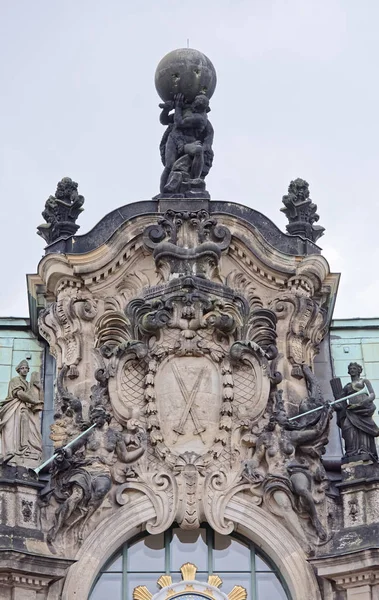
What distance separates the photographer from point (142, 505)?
27.9 m

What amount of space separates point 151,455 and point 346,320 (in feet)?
19.9

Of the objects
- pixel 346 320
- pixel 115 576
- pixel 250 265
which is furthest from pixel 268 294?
pixel 115 576

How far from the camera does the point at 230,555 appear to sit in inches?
1103

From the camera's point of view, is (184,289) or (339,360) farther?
(339,360)

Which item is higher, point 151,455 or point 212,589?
point 151,455

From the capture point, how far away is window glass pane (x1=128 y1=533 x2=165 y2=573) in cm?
2788

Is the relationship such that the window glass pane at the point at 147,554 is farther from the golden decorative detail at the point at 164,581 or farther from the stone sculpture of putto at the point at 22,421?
the stone sculpture of putto at the point at 22,421

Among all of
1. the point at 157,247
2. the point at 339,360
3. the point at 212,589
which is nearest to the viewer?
the point at 212,589

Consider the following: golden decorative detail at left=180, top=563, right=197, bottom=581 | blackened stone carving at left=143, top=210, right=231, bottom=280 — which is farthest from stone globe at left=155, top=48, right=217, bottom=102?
golden decorative detail at left=180, top=563, right=197, bottom=581

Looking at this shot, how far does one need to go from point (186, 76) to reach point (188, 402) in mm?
6428

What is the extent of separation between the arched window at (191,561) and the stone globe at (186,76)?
26.1 ft

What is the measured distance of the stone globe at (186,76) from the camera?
32.1 metres

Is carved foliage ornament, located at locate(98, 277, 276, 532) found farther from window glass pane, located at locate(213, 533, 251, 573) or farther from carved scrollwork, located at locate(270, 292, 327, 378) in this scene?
window glass pane, located at locate(213, 533, 251, 573)

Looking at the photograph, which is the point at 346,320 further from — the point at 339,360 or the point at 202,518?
the point at 202,518
